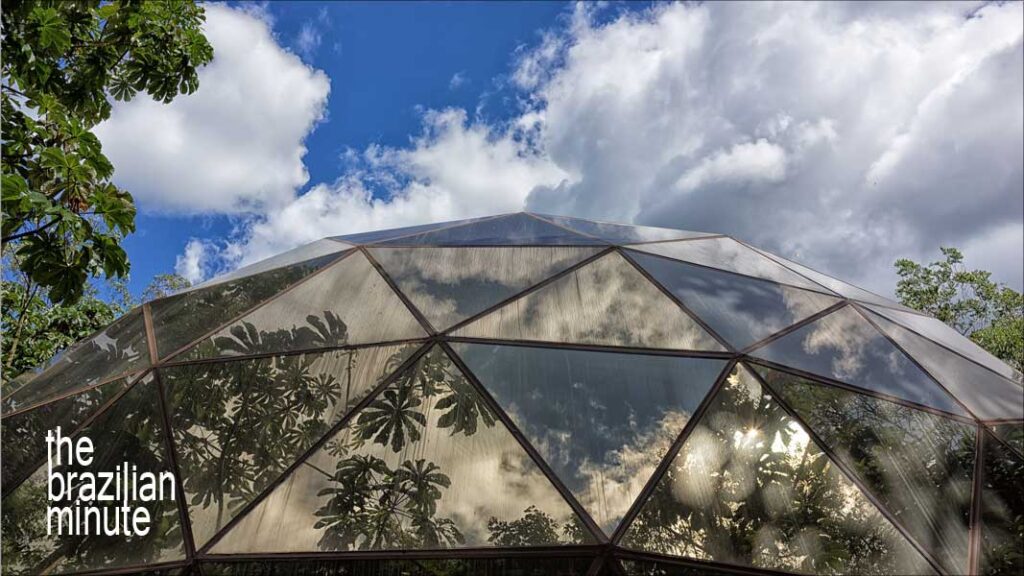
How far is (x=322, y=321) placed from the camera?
24.2ft

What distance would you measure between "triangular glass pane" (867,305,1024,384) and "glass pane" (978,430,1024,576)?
7.19 ft

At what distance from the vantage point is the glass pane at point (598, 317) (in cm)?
662

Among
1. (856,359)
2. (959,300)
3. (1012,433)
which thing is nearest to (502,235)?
(856,359)

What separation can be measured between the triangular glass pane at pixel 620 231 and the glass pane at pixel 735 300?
124 cm

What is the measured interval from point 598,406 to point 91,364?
7128 millimetres

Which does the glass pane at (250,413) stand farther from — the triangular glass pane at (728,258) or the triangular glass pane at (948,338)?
the triangular glass pane at (948,338)

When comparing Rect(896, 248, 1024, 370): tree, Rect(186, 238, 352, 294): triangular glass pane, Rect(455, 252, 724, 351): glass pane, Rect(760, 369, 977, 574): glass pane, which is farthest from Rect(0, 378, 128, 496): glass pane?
Rect(896, 248, 1024, 370): tree

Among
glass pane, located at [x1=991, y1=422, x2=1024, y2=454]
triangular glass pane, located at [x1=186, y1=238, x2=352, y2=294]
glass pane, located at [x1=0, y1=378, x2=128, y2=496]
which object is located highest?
triangular glass pane, located at [x1=186, y1=238, x2=352, y2=294]

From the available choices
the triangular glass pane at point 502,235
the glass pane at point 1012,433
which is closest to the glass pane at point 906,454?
the glass pane at point 1012,433

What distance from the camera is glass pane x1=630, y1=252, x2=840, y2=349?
6.91 metres

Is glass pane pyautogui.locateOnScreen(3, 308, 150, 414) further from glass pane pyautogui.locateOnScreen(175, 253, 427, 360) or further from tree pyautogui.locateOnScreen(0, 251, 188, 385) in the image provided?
tree pyautogui.locateOnScreen(0, 251, 188, 385)

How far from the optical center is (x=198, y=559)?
509 centimetres

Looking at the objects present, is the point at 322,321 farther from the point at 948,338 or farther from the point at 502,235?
the point at 948,338

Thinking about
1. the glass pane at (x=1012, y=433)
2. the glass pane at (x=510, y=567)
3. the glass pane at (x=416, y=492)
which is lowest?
the glass pane at (x=510, y=567)
